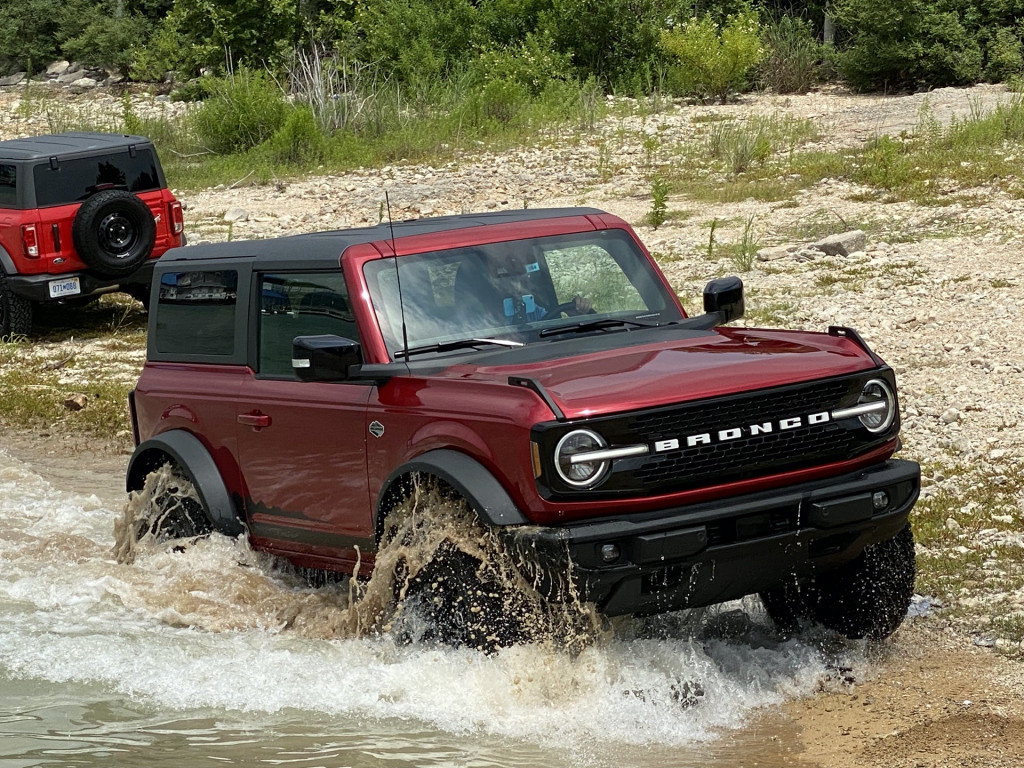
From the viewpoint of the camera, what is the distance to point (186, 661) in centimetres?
615

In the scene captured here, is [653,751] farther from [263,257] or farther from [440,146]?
[440,146]

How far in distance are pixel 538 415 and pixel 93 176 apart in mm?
10529

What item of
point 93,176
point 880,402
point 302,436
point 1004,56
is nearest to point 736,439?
point 880,402

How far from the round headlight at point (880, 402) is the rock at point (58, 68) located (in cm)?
3663

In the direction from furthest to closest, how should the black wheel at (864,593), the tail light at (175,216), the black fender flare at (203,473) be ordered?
the tail light at (175,216) → the black fender flare at (203,473) → the black wheel at (864,593)

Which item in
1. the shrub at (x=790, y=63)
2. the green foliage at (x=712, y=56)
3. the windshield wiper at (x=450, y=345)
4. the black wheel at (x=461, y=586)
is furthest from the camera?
the shrub at (x=790, y=63)

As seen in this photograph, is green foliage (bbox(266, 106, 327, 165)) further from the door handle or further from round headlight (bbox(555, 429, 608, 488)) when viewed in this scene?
round headlight (bbox(555, 429, 608, 488))

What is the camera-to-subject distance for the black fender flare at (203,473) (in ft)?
21.6

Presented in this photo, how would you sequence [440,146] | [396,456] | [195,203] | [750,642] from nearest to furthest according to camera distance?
[396,456]
[750,642]
[195,203]
[440,146]

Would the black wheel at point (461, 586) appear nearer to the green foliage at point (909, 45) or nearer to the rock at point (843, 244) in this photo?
the rock at point (843, 244)

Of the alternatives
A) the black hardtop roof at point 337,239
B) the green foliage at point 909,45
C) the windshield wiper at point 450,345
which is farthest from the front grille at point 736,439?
the green foliage at point 909,45

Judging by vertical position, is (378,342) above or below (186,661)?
above

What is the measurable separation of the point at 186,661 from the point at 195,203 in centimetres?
1550

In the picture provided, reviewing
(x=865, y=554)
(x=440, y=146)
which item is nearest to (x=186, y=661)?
(x=865, y=554)
